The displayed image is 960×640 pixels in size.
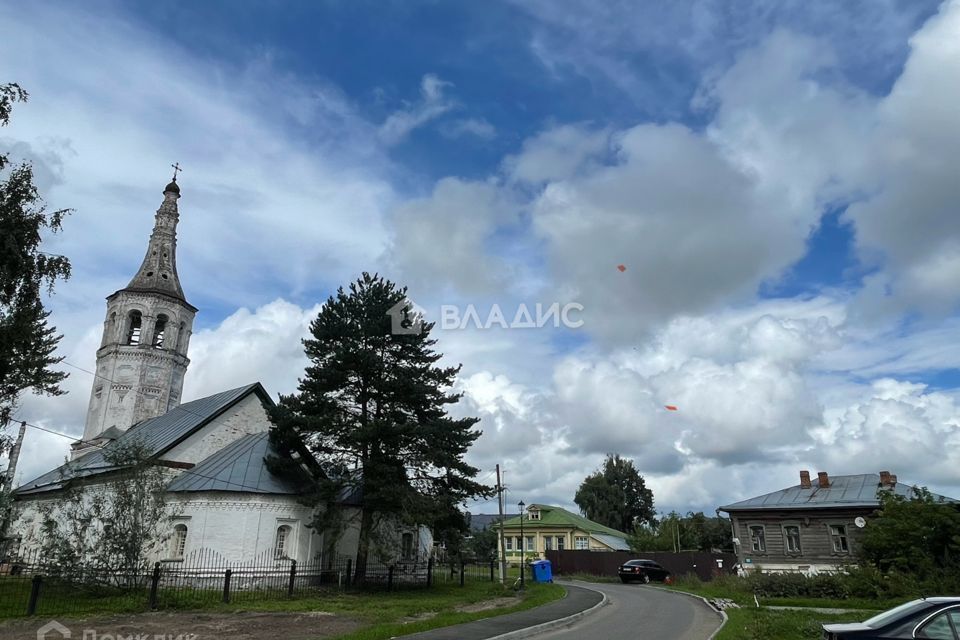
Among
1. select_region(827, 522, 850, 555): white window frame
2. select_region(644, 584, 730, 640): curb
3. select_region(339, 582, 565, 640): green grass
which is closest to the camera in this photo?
select_region(339, 582, 565, 640): green grass

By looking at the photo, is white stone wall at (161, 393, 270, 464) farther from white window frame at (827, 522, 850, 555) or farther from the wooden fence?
white window frame at (827, 522, 850, 555)

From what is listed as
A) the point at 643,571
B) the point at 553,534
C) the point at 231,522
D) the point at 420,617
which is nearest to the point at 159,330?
the point at 231,522

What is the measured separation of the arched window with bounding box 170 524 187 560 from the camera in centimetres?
2520

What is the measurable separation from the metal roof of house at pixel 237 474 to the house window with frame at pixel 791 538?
2443cm

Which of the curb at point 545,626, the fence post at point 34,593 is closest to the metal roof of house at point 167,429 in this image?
the fence post at point 34,593

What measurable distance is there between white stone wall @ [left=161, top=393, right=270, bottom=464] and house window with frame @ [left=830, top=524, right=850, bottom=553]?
94.0 ft

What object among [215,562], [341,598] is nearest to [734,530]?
[341,598]

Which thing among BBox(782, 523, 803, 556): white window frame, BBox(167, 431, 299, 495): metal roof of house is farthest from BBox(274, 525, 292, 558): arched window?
BBox(782, 523, 803, 556): white window frame

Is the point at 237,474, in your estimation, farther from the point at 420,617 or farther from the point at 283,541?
the point at 420,617

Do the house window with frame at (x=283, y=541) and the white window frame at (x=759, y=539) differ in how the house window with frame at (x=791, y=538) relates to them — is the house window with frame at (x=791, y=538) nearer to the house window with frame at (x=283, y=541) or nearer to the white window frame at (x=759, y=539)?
the white window frame at (x=759, y=539)

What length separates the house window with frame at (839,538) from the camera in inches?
1220

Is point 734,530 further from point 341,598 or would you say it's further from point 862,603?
point 341,598

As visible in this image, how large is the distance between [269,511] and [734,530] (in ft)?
79.4

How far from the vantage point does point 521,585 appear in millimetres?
27406
